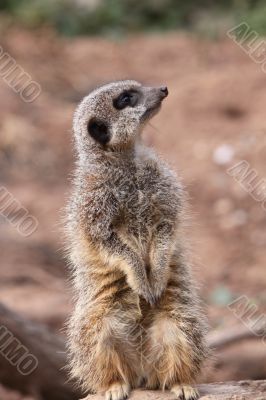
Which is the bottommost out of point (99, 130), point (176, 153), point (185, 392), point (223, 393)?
point (185, 392)

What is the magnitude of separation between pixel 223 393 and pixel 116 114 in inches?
62.3

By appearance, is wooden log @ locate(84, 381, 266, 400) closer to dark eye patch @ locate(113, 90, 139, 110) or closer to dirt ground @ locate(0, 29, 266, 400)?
dark eye patch @ locate(113, 90, 139, 110)

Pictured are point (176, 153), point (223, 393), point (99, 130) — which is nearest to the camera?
point (223, 393)

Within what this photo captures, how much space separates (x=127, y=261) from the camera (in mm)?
4328

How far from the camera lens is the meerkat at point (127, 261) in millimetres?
4211

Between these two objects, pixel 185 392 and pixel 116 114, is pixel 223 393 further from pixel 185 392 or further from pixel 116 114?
pixel 116 114

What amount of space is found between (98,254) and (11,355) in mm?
1808

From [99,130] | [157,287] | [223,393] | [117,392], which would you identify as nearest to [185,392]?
[223,393]

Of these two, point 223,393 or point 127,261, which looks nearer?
point 223,393

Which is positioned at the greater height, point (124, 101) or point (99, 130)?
point (124, 101)

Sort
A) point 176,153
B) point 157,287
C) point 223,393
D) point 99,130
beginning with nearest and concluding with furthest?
point 223,393, point 157,287, point 99,130, point 176,153

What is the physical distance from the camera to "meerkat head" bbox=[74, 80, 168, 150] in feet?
15.1

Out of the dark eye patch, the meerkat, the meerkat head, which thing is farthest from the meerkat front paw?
the dark eye patch

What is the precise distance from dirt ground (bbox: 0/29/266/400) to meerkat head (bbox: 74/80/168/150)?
80.1 inches
